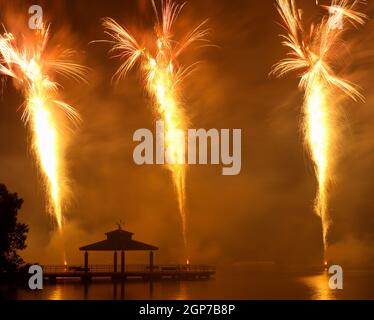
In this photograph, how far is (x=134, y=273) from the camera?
66.8 m

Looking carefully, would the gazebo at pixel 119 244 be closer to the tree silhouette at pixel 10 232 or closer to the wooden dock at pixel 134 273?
the wooden dock at pixel 134 273

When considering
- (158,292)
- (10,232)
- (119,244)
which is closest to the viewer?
(10,232)

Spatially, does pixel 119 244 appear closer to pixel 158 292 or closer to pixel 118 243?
pixel 118 243

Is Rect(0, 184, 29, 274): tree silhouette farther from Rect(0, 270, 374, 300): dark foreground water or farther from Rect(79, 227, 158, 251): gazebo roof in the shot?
Rect(79, 227, 158, 251): gazebo roof

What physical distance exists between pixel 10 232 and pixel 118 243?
48.4 feet

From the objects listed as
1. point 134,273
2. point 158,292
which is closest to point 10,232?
point 158,292

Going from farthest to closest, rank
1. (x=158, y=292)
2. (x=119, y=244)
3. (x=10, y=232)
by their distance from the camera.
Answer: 1. (x=119, y=244)
2. (x=158, y=292)
3. (x=10, y=232)

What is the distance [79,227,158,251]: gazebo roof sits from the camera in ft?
197

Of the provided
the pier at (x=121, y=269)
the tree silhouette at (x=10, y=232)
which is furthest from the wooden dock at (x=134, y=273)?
the tree silhouette at (x=10, y=232)

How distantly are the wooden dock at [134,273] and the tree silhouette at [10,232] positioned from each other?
1598 cm

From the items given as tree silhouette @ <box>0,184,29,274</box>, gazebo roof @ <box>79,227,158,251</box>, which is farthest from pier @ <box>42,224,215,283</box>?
tree silhouette @ <box>0,184,29,274</box>
